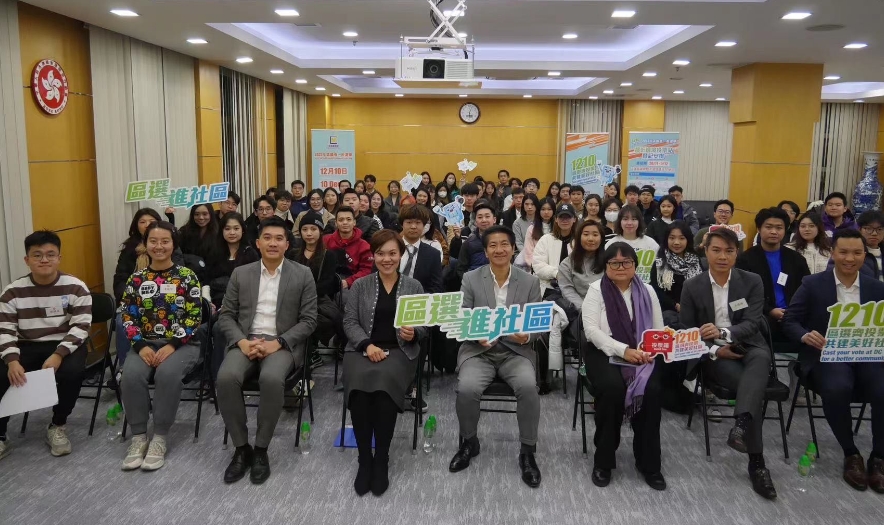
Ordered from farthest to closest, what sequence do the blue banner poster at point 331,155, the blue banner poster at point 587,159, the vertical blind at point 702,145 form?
the vertical blind at point 702,145 → the blue banner poster at point 331,155 → the blue banner poster at point 587,159

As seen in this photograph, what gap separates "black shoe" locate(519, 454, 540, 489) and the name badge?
4.98 ft

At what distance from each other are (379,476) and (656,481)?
1.52 metres

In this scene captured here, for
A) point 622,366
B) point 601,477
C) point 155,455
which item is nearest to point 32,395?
point 155,455

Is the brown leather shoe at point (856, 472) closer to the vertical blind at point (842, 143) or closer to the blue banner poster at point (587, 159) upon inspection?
the blue banner poster at point (587, 159)

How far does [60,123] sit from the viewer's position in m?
5.66

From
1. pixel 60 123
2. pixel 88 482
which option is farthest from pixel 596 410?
pixel 60 123

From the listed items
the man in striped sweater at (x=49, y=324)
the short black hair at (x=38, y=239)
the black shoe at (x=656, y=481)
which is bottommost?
the black shoe at (x=656, y=481)

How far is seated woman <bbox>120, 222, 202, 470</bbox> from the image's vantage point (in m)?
3.75

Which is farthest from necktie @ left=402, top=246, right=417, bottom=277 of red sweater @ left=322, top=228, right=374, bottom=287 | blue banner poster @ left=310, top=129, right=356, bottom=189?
blue banner poster @ left=310, top=129, right=356, bottom=189

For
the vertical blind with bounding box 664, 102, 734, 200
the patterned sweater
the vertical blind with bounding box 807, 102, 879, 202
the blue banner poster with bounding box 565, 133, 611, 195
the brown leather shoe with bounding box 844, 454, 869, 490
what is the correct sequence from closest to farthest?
the brown leather shoe with bounding box 844, 454, 869, 490, the patterned sweater, the blue banner poster with bounding box 565, 133, 611, 195, the vertical blind with bounding box 807, 102, 879, 202, the vertical blind with bounding box 664, 102, 734, 200

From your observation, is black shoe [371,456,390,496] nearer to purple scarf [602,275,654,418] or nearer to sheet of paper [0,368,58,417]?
purple scarf [602,275,654,418]

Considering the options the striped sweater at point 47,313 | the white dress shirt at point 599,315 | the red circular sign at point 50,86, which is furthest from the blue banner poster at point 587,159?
the striped sweater at point 47,313

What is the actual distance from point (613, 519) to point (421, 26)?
5049 millimetres

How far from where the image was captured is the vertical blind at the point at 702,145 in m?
15.4
